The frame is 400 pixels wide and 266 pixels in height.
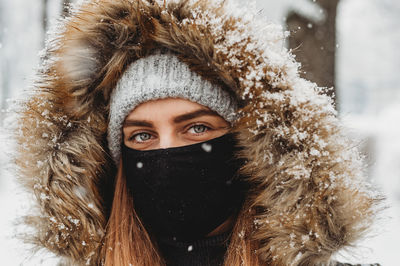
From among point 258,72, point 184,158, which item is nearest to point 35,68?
point 184,158

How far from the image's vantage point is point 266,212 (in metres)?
1.60

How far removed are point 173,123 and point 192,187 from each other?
0.30 meters

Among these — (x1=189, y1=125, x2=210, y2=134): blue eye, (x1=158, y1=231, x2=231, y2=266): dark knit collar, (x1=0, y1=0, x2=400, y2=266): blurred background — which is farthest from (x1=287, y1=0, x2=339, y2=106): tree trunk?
(x1=158, y1=231, x2=231, y2=266): dark knit collar

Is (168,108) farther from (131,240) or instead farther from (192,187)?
(131,240)

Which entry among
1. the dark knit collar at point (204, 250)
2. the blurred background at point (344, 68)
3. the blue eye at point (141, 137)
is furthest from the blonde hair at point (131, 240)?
the blurred background at point (344, 68)

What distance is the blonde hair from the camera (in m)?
1.67

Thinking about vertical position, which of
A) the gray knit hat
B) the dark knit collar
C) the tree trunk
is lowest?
the dark knit collar

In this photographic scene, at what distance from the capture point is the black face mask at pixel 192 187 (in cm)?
172

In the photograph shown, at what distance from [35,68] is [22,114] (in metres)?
0.24

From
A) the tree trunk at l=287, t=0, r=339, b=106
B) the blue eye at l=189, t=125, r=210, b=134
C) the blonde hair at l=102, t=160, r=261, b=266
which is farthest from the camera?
the tree trunk at l=287, t=0, r=339, b=106

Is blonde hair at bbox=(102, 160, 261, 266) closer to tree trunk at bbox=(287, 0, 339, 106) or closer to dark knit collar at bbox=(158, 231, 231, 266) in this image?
dark knit collar at bbox=(158, 231, 231, 266)

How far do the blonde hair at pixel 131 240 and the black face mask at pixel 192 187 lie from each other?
117 mm

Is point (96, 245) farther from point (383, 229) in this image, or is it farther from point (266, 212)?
point (383, 229)

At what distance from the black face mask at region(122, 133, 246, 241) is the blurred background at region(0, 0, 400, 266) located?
517 mm
